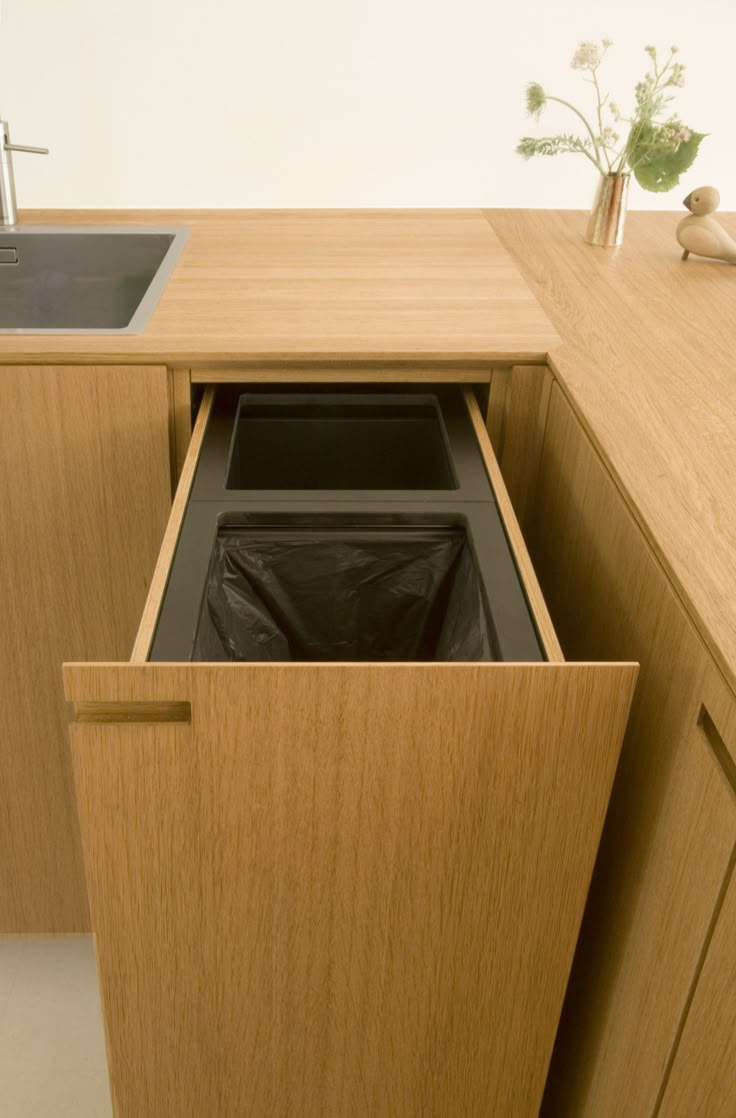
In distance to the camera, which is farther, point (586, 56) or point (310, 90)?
point (310, 90)

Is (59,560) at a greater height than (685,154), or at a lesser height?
lesser

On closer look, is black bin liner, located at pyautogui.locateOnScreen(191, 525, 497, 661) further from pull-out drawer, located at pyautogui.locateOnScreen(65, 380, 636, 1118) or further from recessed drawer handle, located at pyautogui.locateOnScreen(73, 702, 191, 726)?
recessed drawer handle, located at pyautogui.locateOnScreen(73, 702, 191, 726)

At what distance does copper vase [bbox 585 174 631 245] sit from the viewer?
1579 millimetres

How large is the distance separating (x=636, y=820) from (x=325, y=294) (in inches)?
30.2

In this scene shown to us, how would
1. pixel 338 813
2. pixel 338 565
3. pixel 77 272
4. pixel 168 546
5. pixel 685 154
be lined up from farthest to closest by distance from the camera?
pixel 77 272, pixel 685 154, pixel 338 565, pixel 168 546, pixel 338 813

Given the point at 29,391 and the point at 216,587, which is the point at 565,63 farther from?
the point at 216,587

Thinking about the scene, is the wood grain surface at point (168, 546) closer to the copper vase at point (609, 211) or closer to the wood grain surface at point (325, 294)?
the wood grain surface at point (325, 294)

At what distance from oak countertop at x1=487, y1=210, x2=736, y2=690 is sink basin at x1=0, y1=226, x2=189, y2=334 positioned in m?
0.56

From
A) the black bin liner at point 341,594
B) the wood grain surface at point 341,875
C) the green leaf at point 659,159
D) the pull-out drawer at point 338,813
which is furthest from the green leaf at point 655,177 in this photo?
the wood grain surface at point 341,875

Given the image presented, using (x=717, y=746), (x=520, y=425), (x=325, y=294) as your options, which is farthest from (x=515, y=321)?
(x=717, y=746)

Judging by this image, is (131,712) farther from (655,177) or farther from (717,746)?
(655,177)

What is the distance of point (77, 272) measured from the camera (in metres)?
1.65

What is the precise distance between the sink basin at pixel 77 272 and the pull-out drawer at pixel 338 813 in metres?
0.58

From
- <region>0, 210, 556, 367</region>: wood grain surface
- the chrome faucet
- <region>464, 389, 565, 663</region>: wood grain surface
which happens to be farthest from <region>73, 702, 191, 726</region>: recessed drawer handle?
the chrome faucet
